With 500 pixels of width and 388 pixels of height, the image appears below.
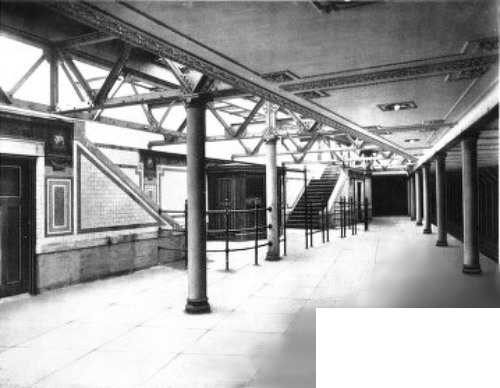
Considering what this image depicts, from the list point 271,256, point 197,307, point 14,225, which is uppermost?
point 14,225

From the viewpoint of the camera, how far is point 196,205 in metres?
4.78

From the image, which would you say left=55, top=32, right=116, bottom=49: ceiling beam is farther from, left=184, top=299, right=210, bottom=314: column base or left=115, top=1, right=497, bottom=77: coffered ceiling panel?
left=184, top=299, right=210, bottom=314: column base

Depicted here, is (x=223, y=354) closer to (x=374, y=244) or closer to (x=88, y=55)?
(x=88, y=55)

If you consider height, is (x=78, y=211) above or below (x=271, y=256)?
above

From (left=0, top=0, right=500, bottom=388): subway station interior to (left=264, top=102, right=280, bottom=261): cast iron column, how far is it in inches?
1.1

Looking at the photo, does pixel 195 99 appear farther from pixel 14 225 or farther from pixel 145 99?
pixel 14 225

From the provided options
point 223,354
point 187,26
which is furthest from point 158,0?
point 223,354

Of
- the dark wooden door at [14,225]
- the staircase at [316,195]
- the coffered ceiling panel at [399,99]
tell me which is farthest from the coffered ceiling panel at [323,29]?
the staircase at [316,195]

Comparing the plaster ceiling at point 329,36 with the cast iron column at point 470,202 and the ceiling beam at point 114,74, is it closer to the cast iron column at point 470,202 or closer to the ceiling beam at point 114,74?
the ceiling beam at point 114,74

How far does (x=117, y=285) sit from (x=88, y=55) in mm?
3081

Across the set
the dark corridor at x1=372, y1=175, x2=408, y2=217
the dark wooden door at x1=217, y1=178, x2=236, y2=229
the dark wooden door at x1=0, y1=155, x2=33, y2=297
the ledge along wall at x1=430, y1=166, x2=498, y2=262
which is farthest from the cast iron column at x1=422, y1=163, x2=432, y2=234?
the dark corridor at x1=372, y1=175, x2=408, y2=217

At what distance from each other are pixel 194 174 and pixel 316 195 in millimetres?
13661

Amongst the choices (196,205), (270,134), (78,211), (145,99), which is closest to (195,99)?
(145,99)

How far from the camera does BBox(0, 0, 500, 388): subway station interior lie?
9.66 feet
